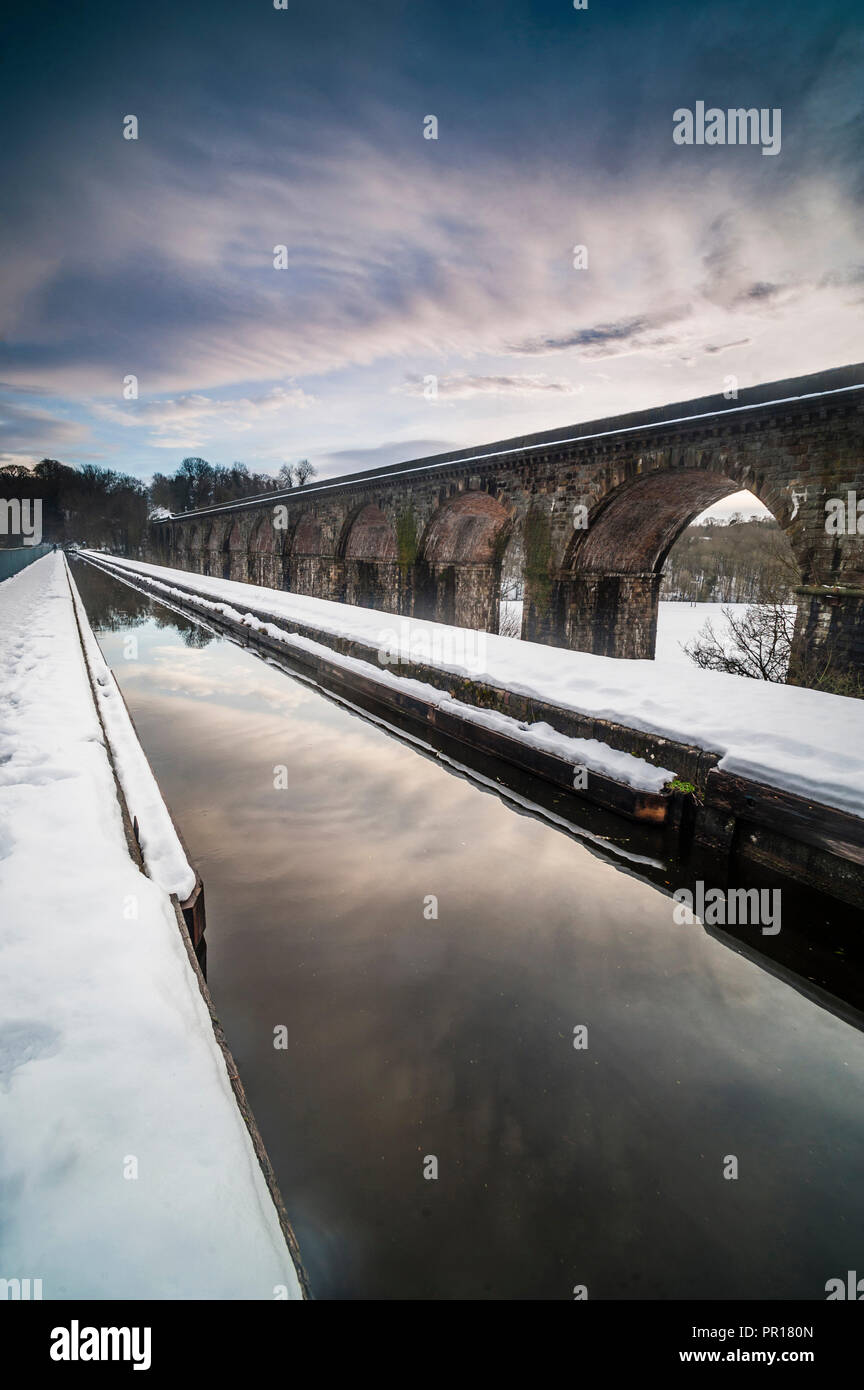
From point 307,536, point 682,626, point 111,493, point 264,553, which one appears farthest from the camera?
point 111,493

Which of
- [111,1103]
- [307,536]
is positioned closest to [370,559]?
[307,536]

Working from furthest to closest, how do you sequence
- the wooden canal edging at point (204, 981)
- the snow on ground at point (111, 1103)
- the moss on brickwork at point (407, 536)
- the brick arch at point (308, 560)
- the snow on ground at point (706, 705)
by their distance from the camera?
the brick arch at point (308, 560), the moss on brickwork at point (407, 536), the snow on ground at point (706, 705), the wooden canal edging at point (204, 981), the snow on ground at point (111, 1103)

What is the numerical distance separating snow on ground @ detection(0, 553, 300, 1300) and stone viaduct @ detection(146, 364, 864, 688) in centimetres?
887

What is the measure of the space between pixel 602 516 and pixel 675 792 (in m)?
9.88

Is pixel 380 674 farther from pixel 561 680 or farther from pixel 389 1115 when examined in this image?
pixel 389 1115

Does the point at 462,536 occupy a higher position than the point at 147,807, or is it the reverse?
the point at 462,536

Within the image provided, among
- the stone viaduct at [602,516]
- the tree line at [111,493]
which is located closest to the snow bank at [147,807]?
the stone viaduct at [602,516]

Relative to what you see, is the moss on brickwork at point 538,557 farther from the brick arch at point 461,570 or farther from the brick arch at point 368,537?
the brick arch at point 368,537

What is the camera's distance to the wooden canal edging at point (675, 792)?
3957mm

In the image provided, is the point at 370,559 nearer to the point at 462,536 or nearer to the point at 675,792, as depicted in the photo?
the point at 462,536

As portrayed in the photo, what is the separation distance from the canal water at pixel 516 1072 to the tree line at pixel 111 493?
295ft

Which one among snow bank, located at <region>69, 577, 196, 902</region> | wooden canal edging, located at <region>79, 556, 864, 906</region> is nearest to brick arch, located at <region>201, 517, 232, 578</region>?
wooden canal edging, located at <region>79, 556, 864, 906</region>

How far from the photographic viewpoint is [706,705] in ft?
18.6

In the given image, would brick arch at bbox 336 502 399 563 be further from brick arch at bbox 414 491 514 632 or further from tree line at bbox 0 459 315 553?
tree line at bbox 0 459 315 553
